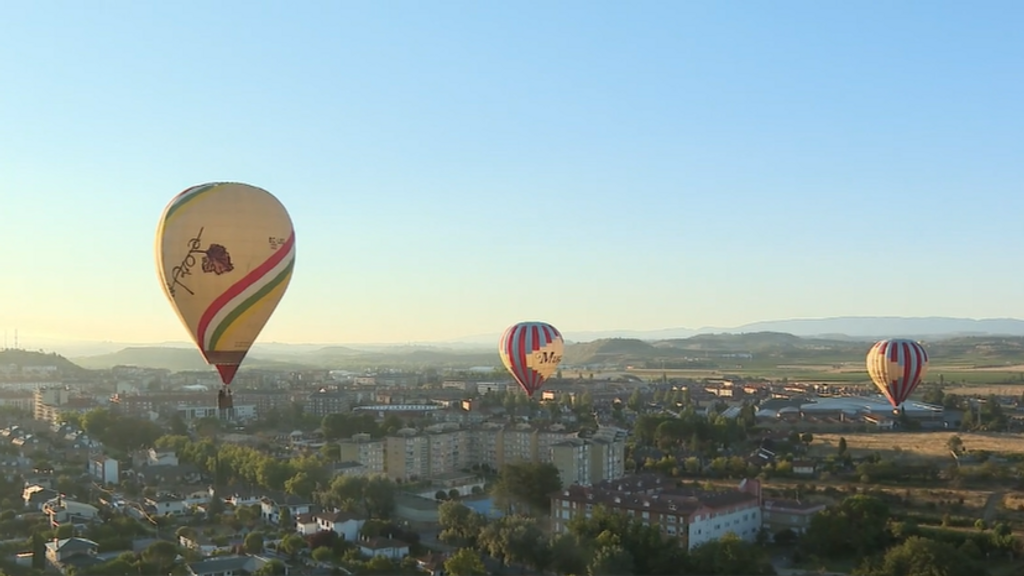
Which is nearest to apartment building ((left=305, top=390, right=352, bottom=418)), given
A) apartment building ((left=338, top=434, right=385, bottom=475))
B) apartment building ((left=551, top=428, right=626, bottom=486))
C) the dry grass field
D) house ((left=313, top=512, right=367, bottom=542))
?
apartment building ((left=338, top=434, right=385, bottom=475))

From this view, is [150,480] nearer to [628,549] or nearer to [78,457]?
[78,457]

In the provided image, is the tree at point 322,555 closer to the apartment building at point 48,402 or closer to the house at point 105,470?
the house at point 105,470

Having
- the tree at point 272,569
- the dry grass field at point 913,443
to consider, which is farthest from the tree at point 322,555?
the dry grass field at point 913,443

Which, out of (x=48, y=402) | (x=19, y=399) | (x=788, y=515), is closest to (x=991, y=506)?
(x=788, y=515)

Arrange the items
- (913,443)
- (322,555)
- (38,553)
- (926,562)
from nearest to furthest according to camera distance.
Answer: (926,562), (38,553), (322,555), (913,443)

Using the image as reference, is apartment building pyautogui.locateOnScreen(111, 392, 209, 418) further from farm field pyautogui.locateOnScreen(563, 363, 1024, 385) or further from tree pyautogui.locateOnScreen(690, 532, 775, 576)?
farm field pyautogui.locateOnScreen(563, 363, 1024, 385)

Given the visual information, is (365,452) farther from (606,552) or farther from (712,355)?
(712,355)

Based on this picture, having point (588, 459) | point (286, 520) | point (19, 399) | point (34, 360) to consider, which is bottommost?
point (286, 520)
